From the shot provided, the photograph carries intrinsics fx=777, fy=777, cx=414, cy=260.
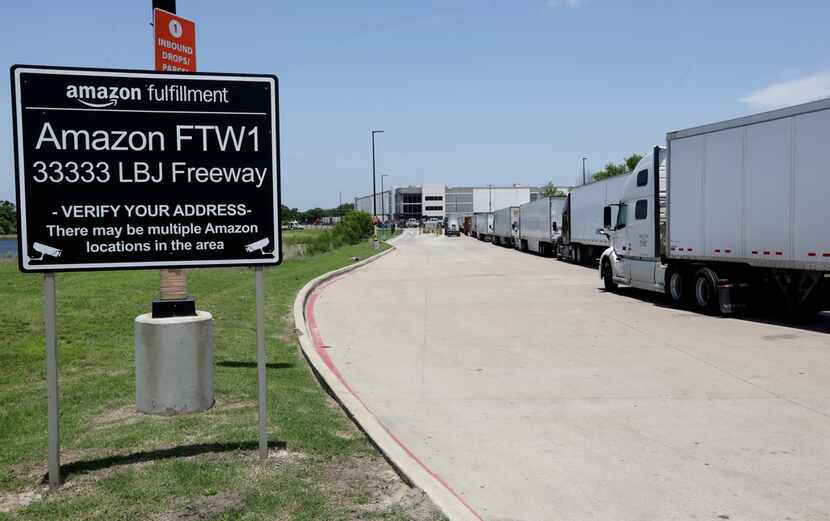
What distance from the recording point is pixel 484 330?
13758mm

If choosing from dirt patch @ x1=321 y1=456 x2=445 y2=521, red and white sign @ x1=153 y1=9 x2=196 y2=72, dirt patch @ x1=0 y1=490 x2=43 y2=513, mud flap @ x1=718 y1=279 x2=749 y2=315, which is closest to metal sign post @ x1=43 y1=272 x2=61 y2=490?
dirt patch @ x1=0 y1=490 x2=43 y2=513

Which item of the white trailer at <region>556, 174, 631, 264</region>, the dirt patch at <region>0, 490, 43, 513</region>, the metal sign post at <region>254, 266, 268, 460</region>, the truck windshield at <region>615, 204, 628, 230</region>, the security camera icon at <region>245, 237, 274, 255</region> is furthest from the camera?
the white trailer at <region>556, 174, 631, 264</region>

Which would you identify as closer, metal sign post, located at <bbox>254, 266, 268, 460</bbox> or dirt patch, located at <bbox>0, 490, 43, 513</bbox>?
dirt patch, located at <bbox>0, 490, 43, 513</bbox>

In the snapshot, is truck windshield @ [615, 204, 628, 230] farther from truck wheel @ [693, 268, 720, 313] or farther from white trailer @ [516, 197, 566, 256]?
white trailer @ [516, 197, 566, 256]

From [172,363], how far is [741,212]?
1199 cm

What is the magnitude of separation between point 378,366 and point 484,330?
3764 millimetres

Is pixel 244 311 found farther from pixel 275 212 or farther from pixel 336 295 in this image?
pixel 275 212

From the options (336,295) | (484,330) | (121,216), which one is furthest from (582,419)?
(336,295)

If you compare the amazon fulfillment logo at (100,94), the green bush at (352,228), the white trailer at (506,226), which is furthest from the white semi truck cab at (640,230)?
the green bush at (352,228)

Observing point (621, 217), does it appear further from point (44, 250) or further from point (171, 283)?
point (44, 250)

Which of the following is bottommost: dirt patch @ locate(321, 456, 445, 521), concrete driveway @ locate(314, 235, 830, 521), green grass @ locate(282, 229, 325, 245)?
concrete driveway @ locate(314, 235, 830, 521)

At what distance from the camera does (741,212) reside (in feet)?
48.9

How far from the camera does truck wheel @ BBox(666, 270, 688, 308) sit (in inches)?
677

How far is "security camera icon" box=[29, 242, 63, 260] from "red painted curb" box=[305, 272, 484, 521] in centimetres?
289
